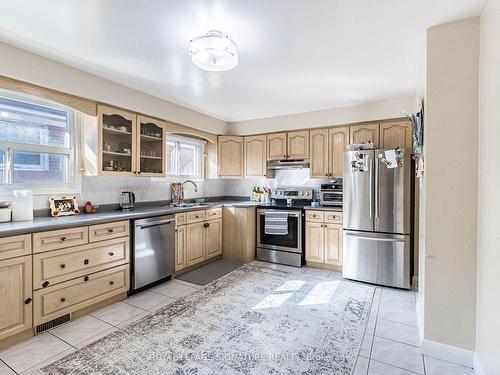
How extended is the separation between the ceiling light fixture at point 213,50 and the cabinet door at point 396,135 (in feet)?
8.52

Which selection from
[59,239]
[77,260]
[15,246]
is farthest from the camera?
[77,260]

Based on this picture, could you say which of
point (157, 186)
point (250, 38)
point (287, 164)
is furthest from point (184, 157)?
point (250, 38)

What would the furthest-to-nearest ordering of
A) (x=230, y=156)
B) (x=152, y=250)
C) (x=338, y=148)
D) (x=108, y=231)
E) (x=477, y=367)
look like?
(x=230, y=156) < (x=338, y=148) < (x=152, y=250) < (x=108, y=231) < (x=477, y=367)

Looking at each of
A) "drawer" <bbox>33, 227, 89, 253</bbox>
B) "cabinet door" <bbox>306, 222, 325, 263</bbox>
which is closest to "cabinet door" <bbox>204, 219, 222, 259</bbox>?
"cabinet door" <bbox>306, 222, 325, 263</bbox>

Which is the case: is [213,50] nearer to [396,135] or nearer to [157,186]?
[157,186]

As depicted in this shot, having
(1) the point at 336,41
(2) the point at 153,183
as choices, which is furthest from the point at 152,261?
(1) the point at 336,41

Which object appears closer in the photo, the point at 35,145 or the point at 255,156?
the point at 35,145

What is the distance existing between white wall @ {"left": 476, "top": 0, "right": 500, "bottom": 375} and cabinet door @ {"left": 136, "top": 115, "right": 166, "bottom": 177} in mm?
3371

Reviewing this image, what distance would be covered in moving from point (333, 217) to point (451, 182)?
1.95 m

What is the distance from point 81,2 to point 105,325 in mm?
2517

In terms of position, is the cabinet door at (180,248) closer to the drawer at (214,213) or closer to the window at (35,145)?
the drawer at (214,213)

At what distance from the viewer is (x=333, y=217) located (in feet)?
12.4

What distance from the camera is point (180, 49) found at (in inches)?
91.4

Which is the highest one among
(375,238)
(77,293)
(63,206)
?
(63,206)
